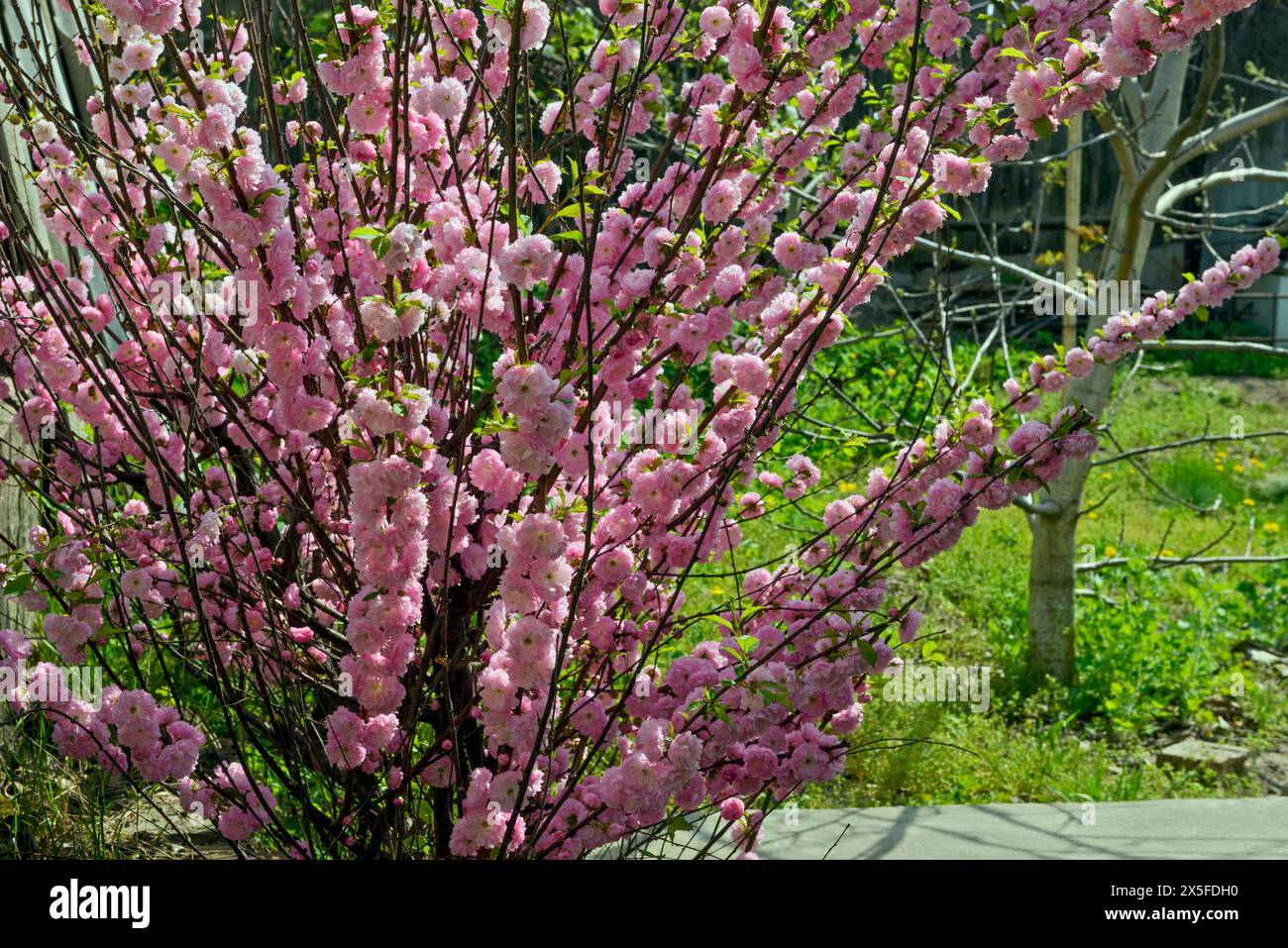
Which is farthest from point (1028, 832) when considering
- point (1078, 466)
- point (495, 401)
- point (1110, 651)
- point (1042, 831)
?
point (495, 401)

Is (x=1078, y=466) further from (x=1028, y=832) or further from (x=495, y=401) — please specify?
(x=495, y=401)

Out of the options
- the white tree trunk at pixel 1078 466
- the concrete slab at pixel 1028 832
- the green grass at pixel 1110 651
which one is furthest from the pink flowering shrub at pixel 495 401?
the white tree trunk at pixel 1078 466

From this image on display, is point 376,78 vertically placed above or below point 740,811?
above

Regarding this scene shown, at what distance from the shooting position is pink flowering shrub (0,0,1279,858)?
1859 millimetres

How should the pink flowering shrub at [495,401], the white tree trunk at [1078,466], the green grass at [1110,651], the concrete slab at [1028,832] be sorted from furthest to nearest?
the white tree trunk at [1078,466] → the green grass at [1110,651] → the concrete slab at [1028,832] → the pink flowering shrub at [495,401]

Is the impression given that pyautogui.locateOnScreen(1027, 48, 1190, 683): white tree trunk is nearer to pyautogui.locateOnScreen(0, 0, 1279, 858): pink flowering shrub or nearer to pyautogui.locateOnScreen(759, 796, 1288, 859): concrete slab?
pyautogui.locateOnScreen(759, 796, 1288, 859): concrete slab

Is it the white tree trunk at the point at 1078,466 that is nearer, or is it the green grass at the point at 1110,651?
the green grass at the point at 1110,651

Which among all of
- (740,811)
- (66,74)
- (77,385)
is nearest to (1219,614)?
(740,811)

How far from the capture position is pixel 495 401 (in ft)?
6.70

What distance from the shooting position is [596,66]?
2.31m

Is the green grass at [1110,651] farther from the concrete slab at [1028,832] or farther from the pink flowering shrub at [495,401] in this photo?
the pink flowering shrub at [495,401]

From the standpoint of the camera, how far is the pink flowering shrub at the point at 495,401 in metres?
1.86
